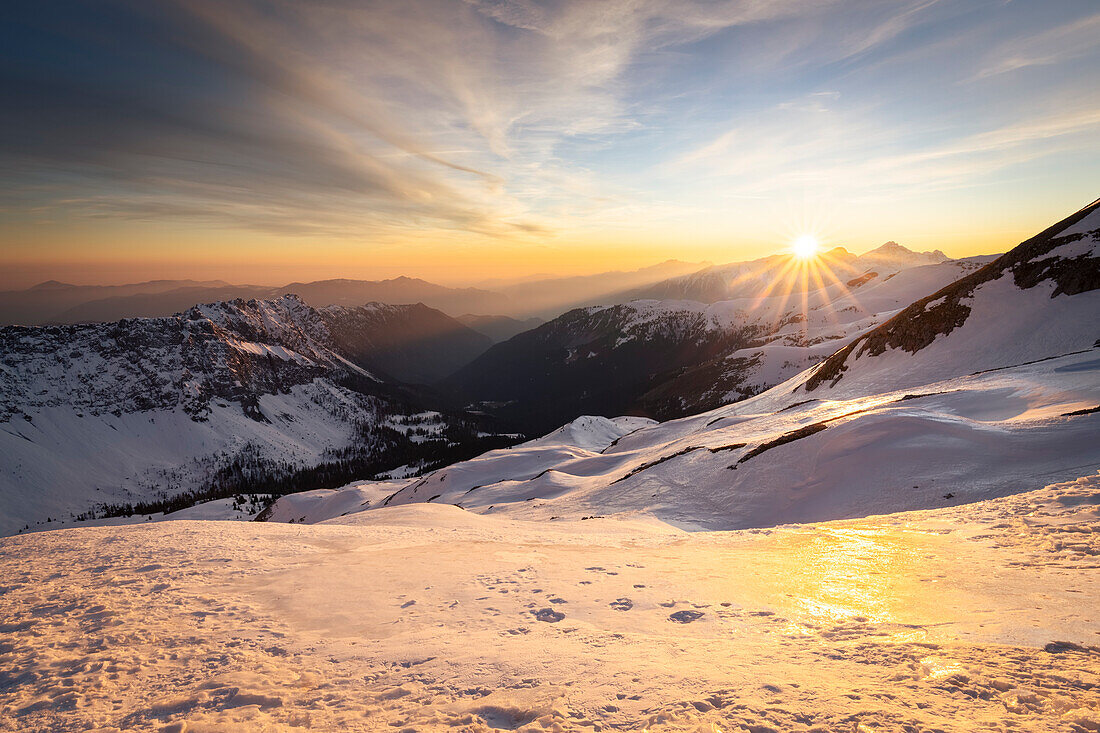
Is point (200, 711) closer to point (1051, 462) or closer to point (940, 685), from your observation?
point (940, 685)

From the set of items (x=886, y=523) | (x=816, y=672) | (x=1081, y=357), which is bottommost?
(x=886, y=523)

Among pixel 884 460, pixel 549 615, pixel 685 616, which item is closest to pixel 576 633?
pixel 549 615

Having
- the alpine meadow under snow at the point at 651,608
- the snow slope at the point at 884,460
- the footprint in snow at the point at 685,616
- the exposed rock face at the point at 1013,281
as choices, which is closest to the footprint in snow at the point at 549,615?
the alpine meadow under snow at the point at 651,608

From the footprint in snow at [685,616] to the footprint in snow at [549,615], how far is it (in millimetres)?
2295

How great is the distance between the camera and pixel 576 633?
26.8 ft

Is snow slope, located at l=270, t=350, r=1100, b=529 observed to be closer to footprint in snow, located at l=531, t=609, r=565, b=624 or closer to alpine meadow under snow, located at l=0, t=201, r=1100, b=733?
alpine meadow under snow, located at l=0, t=201, r=1100, b=733

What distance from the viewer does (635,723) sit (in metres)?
5.09

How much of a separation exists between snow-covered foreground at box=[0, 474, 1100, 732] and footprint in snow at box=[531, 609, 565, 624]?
0.28 feet

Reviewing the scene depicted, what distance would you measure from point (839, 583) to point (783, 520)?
1204 centimetres

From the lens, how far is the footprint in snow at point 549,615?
353 inches

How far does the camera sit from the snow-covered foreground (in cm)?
537

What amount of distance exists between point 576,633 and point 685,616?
2389mm

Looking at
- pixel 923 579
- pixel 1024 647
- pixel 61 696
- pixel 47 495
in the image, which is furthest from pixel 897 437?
pixel 47 495

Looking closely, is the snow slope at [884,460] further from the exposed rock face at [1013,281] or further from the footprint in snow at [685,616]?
the exposed rock face at [1013,281]
